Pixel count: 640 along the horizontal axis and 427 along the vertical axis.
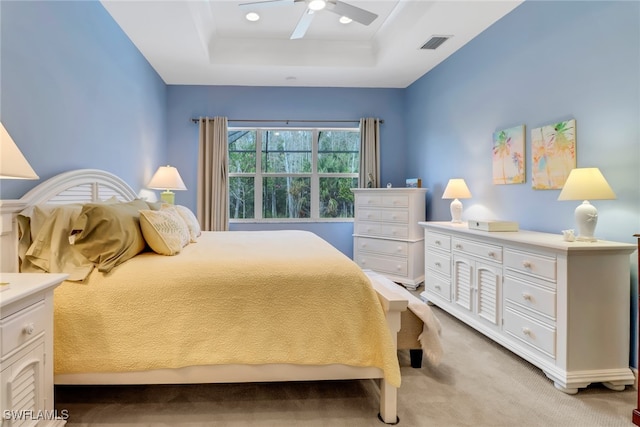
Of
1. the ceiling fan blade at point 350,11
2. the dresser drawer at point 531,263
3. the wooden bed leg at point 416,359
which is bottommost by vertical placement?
the wooden bed leg at point 416,359

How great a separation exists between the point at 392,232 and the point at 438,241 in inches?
40.7

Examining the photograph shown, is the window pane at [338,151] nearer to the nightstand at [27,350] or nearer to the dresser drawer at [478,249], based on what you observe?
the dresser drawer at [478,249]

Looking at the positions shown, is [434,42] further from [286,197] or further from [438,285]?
[286,197]

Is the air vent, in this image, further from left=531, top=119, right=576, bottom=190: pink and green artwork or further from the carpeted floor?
the carpeted floor

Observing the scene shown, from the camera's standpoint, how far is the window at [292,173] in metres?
5.24

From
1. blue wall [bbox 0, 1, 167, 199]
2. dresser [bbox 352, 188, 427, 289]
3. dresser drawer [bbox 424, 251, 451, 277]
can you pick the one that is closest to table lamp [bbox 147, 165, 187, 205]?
blue wall [bbox 0, 1, 167, 199]

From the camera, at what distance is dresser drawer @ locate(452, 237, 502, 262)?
263cm

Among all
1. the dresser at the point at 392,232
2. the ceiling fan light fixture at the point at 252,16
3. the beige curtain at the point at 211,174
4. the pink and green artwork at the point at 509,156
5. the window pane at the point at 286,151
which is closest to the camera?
the pink and green artwork at the point at 509,156

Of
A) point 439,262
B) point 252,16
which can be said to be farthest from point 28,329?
point 252,16

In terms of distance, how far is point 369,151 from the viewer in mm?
5160

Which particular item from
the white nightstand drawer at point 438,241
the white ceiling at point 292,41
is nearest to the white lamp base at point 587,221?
the white nightstand drawer at point 438,241

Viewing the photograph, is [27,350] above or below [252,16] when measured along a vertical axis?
below

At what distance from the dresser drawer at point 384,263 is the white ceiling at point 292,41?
2.38m

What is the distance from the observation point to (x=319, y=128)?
207 inches
